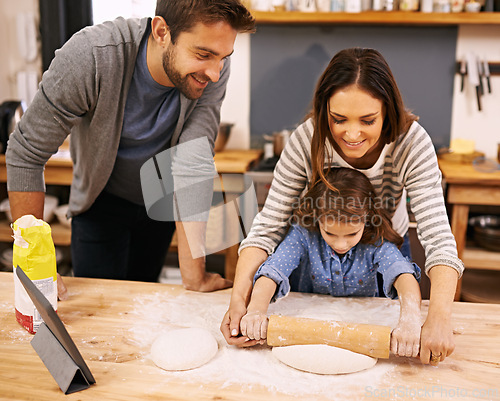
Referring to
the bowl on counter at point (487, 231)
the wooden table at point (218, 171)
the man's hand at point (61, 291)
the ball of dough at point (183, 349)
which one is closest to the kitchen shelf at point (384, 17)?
the wooden table at point (218, 171)

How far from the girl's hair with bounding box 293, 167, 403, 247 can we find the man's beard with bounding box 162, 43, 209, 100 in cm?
38

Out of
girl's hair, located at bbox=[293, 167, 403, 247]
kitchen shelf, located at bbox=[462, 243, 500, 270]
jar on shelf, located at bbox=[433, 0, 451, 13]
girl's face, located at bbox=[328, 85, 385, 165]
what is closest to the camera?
girl's face, located at bbox=[328, 85, 385, 165]

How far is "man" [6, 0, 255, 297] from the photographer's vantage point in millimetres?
1183

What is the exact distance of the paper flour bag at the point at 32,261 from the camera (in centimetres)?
98

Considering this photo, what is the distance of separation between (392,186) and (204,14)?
23.3 inches

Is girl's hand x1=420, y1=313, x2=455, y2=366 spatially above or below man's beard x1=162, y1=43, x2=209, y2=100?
below

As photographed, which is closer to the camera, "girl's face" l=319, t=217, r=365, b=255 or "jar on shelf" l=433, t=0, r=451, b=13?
"girl's face" l=319, t=217, r=365, b=255

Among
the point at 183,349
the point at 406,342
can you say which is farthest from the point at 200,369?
the point at 406,342

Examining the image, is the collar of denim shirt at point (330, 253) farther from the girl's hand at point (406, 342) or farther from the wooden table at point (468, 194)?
the wooden table at point (468, 194)

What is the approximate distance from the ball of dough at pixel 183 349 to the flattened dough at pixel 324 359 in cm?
14

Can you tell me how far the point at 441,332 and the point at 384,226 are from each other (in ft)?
1.14

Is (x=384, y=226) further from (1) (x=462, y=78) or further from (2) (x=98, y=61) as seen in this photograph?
(1) (x=462, y=78)

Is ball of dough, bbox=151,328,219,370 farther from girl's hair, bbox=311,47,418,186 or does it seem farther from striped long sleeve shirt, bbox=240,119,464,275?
girl's hair, bbox=311,47,418,186

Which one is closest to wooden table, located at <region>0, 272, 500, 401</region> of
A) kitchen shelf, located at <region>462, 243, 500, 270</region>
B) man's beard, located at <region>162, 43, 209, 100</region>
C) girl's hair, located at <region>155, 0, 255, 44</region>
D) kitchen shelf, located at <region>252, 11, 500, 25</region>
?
man's beard, located at <region>162, 43, 209, 100</region>
